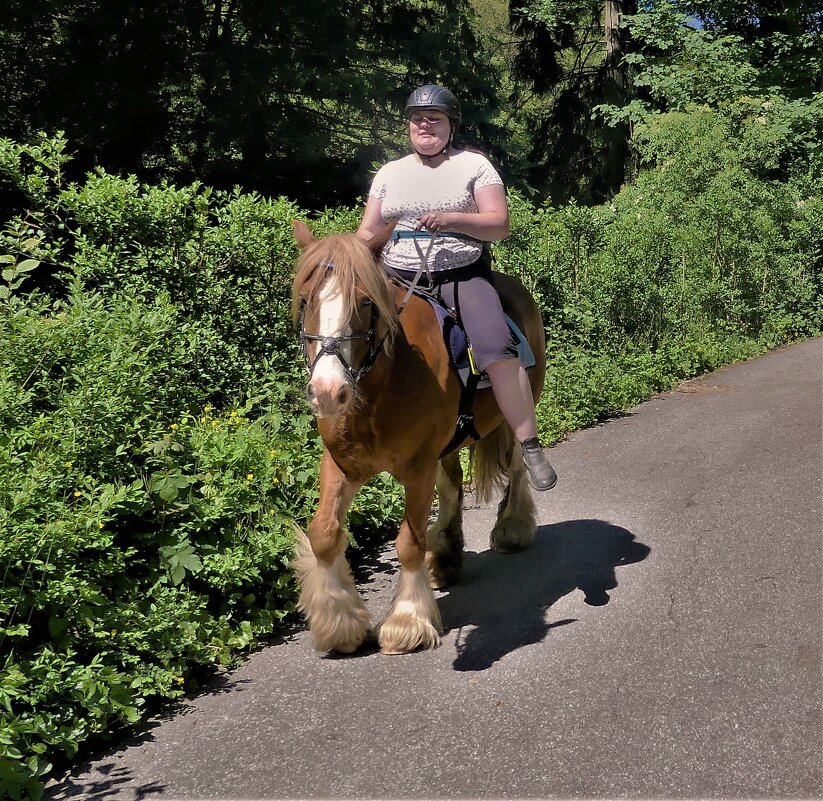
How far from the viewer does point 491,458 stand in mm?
6230

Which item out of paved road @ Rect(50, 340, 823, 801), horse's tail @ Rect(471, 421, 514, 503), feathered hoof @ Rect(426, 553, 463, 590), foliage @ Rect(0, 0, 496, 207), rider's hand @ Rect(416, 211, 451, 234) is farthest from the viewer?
foliage @ Rect(0, 0, 496, 207)

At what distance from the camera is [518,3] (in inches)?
1016

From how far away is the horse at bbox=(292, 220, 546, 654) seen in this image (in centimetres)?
405

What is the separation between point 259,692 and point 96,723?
819mm

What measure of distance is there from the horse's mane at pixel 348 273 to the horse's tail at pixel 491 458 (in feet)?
6.77

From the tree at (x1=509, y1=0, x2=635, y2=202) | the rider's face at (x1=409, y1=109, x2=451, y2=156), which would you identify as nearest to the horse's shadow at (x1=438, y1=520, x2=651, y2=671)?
the rider's face at (x1=409, y1=109, x2=451, y2=156)

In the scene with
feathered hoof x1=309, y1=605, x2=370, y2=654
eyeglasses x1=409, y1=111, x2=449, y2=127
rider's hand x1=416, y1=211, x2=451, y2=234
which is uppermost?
eyeglasses x1=409, y1=111, x2=449, y2=127

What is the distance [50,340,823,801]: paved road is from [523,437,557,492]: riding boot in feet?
2.60

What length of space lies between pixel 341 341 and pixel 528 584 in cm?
238

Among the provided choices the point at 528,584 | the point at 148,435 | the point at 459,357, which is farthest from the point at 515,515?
the point at 148,435

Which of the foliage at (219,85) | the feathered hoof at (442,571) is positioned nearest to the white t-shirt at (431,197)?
the feathered hoof at (442,571)

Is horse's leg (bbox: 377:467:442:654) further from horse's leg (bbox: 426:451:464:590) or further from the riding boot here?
horse's leg (bbox: 426:451:464:590)

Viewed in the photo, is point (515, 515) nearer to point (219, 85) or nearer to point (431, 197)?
point (431, 197)

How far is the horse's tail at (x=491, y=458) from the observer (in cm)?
616
